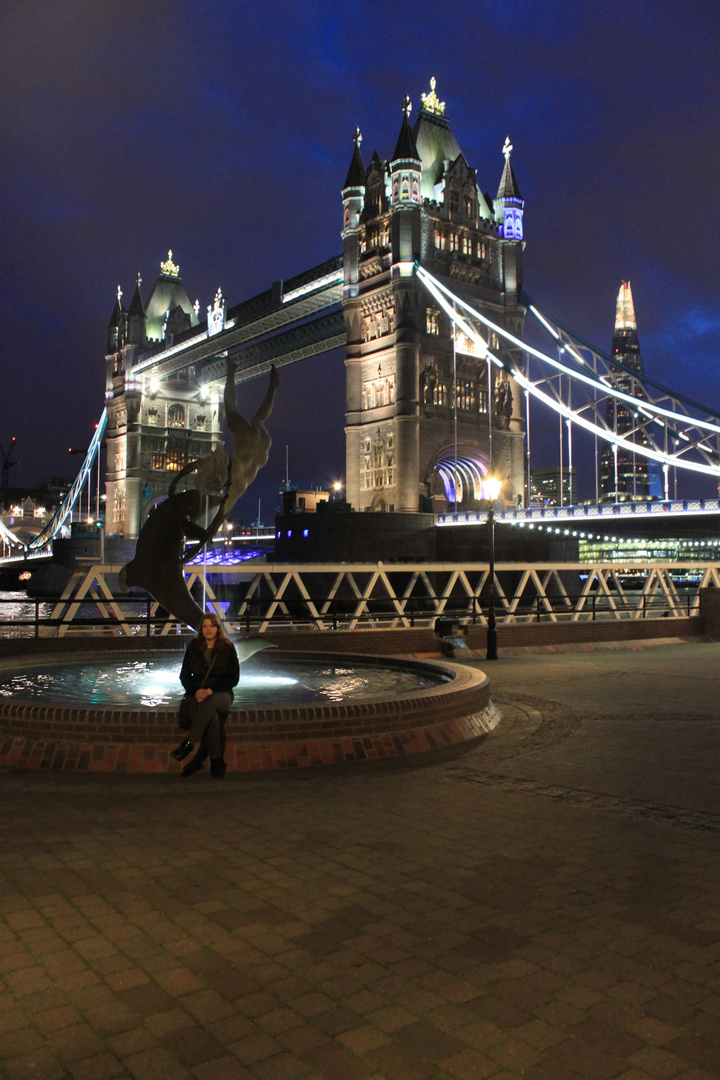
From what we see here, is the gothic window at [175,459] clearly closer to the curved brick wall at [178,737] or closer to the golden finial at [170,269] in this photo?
the golden finial at [170,269]

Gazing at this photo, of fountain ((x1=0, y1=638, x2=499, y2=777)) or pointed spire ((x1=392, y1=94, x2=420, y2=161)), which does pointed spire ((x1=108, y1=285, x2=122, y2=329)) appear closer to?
pointed spire ((x1=392, y1=94, x2=420, y2=161))

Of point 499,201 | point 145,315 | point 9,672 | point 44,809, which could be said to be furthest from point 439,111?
point 44,809

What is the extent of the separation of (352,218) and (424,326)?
957 cm

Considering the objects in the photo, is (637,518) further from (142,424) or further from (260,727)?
(142,424)

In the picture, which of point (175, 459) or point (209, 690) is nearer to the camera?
point (209, 690)

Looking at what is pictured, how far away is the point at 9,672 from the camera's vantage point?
33.5 ft

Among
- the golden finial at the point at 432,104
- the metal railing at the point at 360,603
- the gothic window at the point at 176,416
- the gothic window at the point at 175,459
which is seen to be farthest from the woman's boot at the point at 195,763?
the gothic window at the point at 176,416

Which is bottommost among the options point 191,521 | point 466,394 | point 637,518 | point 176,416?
point 191,521

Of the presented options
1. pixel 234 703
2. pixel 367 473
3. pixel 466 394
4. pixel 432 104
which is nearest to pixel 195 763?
pixel 234 703

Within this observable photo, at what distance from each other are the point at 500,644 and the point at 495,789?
10474 millimetres

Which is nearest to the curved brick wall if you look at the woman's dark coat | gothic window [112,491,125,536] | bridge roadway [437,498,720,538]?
the woman's dark coat

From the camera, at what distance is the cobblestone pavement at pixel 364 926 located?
275 cm

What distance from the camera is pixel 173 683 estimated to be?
955 cm

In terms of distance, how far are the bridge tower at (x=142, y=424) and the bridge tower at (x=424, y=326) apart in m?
37.6
